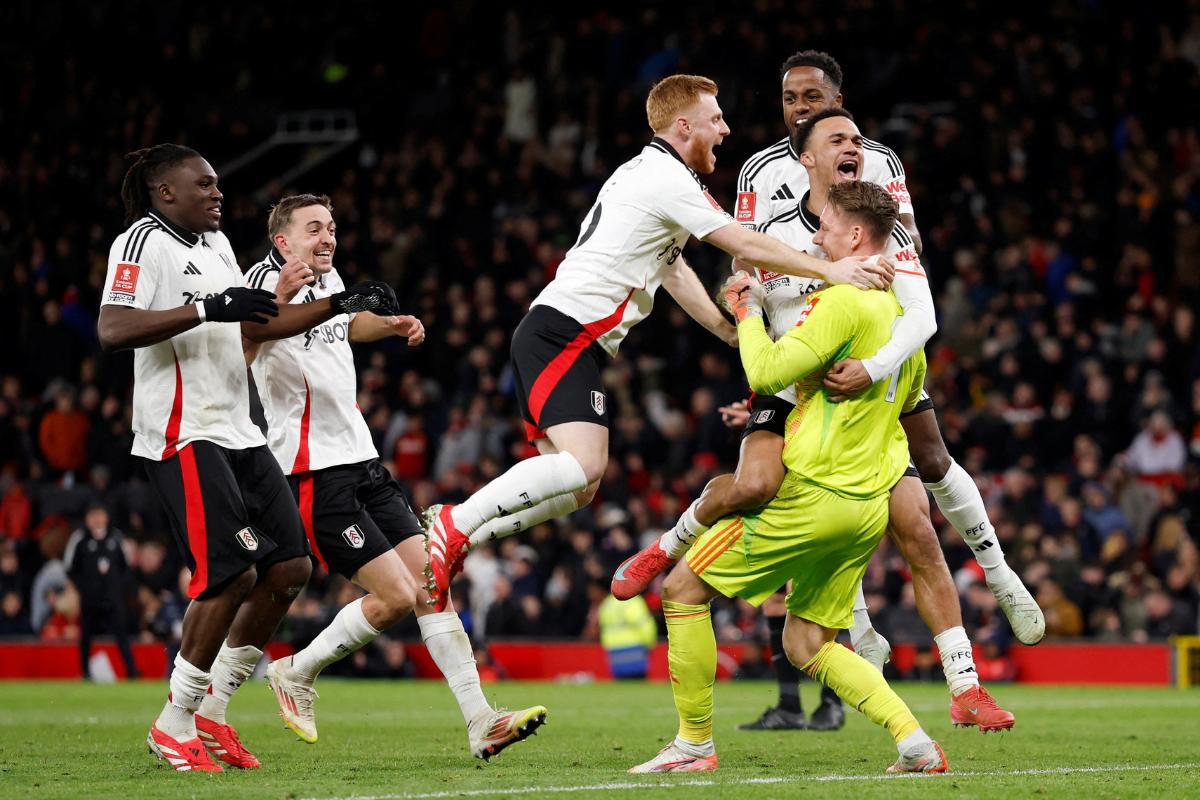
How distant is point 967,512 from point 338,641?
342cm

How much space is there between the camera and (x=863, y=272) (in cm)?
725

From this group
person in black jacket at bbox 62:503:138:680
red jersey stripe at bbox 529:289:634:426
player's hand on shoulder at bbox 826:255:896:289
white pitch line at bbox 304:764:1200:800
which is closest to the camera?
white pitch line at bbox 304:764:1200:800

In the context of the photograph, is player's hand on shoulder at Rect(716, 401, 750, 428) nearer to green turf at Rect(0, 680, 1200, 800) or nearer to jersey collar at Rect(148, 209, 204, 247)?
green turf at Rect(0, 680, 1200, 800)

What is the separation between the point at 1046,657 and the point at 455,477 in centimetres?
730

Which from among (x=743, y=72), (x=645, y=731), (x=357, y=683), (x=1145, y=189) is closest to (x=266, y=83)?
(x=743, y=72)

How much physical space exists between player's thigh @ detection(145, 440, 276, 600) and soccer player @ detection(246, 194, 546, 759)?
93cm

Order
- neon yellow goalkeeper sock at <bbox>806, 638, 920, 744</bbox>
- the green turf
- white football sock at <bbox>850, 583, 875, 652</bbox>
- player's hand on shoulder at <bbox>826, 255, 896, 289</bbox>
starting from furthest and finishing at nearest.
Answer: white football sock at <bbox>850, 583, 875, 652</bbox> → player's hand on shoulder at <bbox>826, 255, 896, 289</bbox> → neon yellow goalkeeper sock at <bbox>806, 638, 920, 744</bbox> → the green turf

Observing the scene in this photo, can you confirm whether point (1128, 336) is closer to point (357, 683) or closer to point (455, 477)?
point (455, 477)

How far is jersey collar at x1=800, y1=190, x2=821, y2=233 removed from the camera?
28.1 feet

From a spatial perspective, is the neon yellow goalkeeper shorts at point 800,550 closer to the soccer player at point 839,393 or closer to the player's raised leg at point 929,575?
the soccer player at point 839,393

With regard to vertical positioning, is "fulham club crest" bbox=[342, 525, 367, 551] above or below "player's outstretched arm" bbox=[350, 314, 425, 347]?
below

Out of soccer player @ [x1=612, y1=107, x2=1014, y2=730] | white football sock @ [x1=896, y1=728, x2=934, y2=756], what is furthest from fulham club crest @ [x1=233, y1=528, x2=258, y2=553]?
white football sock @ [x1=896, y1=728, x2=934, y2=756]

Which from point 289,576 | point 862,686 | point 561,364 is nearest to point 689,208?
point 561,364

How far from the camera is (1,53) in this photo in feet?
87.7
